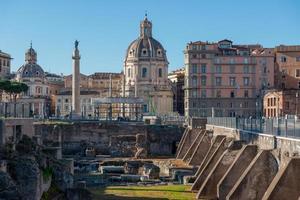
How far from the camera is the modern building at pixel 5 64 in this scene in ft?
428

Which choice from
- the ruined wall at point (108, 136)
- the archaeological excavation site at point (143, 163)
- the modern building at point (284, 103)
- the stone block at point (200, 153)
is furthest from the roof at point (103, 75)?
the stone block at point (200, 153)

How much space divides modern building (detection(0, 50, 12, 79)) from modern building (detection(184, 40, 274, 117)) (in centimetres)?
4437

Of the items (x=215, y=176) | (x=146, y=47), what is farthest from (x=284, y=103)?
(x=215, y=176)

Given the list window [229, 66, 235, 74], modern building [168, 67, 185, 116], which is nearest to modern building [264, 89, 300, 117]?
window [229, 66, 235, 74]

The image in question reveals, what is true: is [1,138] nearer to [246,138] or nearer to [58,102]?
[246,138]

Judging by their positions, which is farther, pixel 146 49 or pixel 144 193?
pixel 146 49

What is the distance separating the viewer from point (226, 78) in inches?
4013

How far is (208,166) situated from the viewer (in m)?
42.9

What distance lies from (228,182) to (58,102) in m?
103

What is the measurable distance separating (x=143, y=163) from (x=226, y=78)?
46.0 metres

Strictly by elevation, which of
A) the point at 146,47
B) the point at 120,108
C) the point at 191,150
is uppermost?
the point at 146,47

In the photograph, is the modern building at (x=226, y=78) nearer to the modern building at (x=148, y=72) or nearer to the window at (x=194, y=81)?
A: the window at (x=194, y=81)

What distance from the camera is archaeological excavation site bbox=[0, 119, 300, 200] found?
28.5m

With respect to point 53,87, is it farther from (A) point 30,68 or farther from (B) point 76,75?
(B) point 76,75
